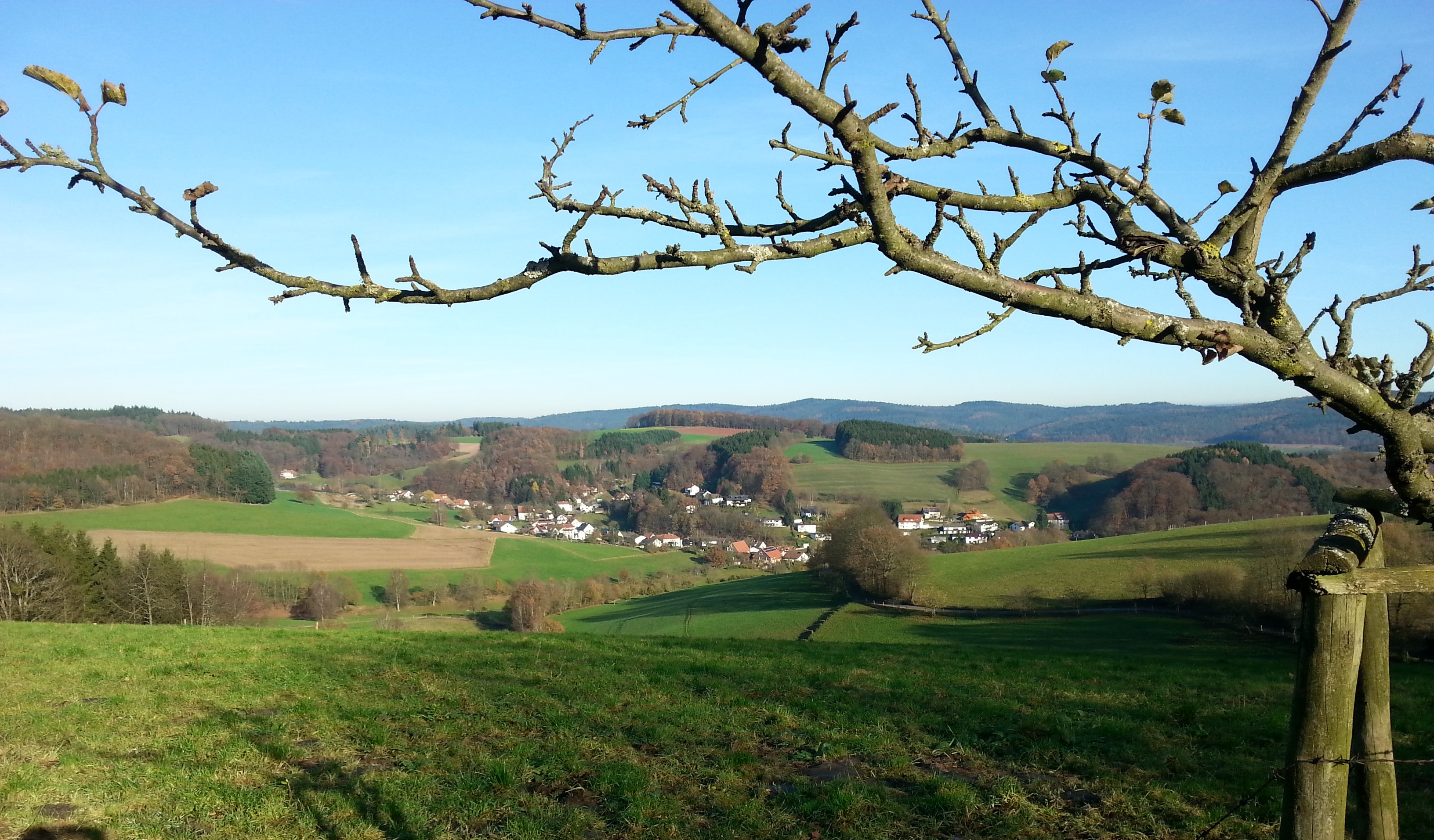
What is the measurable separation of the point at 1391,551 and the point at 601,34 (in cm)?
3347

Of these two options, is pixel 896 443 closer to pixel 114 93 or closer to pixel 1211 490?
pixel 1211 490

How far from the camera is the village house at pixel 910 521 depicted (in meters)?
84.6

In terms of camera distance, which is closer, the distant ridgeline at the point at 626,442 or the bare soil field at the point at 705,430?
the distant ridgeline at the point at 626,442

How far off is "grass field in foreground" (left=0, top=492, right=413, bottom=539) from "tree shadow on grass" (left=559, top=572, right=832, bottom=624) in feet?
109

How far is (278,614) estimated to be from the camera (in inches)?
2023

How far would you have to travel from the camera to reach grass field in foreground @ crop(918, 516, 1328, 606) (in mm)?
44188

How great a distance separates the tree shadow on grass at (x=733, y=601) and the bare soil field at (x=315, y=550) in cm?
1935

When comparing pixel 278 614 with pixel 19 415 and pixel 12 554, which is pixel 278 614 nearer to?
pixel 12 554

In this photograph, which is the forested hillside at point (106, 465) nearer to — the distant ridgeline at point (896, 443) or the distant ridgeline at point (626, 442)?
the distant ridgeline at point (626, 442)

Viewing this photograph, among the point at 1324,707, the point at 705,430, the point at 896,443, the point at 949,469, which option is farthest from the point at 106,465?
the point at 705,430

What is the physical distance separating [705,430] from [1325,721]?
163m

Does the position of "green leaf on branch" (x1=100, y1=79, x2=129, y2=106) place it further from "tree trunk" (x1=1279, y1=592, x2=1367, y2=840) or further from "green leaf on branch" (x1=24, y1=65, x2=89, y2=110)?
"tree trunk" (x1=1279, y1=592, x2=1367, y2=840)

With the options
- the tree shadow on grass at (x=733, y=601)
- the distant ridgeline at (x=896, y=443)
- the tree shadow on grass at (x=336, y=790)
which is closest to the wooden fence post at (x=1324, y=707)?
the tree shadow on grass at (x=336, y=790)

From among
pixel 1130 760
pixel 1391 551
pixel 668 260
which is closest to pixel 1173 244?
pixel 668 260
